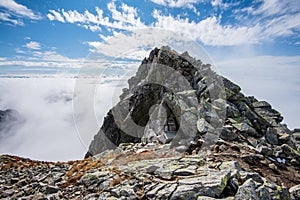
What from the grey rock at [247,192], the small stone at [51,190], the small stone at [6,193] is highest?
the grey rock at [247,192]

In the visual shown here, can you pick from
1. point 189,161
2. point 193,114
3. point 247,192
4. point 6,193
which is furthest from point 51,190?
point 193,114

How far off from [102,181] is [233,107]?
2069cm

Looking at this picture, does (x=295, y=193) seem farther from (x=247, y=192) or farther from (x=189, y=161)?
(x=189, y=161)

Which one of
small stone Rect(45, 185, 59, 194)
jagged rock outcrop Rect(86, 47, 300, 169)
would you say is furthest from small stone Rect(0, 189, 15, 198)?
jagged rock outcrop Rect(86, 47, 300, 169)

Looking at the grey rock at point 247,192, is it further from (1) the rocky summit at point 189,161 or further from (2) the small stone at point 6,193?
(2) the small stone at point 6,193

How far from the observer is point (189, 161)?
14828 millimetres

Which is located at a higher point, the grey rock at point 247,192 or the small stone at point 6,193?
the grey rock at point 247,192

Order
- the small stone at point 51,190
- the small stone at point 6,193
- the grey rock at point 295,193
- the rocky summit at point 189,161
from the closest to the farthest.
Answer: the rocky summit at point 189,161 < the grey rock at point 295,193 < the small stone at point 51,190 < the small stone at point 6,193

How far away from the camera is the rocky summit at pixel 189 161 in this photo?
11250mm

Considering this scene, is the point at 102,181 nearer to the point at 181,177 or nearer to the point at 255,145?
the point at 181,177

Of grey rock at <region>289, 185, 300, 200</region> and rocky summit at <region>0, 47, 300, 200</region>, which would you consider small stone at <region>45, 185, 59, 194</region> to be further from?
grey rock at <region>289, 185, 300, 200</region>

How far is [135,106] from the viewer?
40719 millimetres

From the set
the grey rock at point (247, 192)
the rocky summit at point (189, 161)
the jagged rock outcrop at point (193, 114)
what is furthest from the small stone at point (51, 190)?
the grey rock at point (247, 192)

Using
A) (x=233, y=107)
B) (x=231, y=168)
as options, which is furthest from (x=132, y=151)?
(x=233, y=107)
